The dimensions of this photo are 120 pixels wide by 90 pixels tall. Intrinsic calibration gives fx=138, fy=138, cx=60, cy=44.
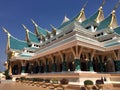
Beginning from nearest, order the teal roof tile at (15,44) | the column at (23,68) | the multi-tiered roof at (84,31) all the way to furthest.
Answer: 1. the multi-tiered roof at (84,31)
2. the column at (23,68)
3. the teal roof tile at (15,44)

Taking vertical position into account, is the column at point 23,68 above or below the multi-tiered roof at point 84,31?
below

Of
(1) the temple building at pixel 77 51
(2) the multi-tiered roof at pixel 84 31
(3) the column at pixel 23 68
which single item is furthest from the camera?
(3) the column at pixel 23 68

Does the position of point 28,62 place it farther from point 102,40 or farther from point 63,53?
point 102,40

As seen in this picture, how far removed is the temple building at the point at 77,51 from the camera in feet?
51.1

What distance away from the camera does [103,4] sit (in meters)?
27.0

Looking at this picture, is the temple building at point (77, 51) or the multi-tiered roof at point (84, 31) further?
the multi-tiered roof at point (84, 31)

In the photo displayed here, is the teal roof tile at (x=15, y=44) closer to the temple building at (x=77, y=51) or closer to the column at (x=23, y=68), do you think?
the temple building at (x=77, y=51)

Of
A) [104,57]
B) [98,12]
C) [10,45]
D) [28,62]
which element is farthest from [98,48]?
[10,45]

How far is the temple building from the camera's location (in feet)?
51.1

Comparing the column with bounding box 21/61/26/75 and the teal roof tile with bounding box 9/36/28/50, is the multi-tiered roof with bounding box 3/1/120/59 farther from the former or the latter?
the column with bounding box 21/61/26/75

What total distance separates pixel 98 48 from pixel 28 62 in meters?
18.0

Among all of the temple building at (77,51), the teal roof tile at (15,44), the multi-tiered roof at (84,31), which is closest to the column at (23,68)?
the temple building at (77,51)

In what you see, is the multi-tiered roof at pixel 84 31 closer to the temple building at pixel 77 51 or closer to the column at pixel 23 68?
the temple building at pixel 77 51

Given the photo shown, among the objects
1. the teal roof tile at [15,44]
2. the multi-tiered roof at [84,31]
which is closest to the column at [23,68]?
the multi-tiered roof at [84,31]
